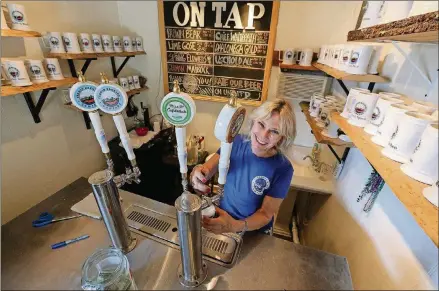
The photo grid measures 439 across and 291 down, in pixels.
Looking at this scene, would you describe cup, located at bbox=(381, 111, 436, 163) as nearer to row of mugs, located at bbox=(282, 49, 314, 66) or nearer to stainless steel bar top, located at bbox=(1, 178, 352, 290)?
stainless steel bar top, located at bbox=(1, 178, 352, 290)

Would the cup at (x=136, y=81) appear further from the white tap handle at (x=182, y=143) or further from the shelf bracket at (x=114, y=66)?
the white tap handle at (x=182, y=143)

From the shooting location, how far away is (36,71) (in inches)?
49.7

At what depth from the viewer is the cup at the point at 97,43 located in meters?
1.64

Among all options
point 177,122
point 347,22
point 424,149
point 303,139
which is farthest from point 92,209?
point 347,22

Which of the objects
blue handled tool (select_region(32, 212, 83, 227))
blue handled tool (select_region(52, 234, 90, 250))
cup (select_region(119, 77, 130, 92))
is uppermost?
cup (select_region(119, 77, 130, 92))

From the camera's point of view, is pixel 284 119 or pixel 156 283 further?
pixel 284 119

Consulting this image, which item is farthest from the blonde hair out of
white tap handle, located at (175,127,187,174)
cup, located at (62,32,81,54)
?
cup, located at (62,32,81,54)

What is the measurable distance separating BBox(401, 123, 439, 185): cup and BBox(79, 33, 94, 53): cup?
78.3 inches

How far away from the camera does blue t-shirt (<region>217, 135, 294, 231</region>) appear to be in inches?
39.4

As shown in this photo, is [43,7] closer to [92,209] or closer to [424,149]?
[92,209]

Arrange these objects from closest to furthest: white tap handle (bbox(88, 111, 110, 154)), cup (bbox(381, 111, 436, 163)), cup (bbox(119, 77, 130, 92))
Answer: cup (bbox(381, 111, 436, 163)), white tap handle (bbox(88, 111, 110, 154)), cup (bbox(119, 77, 130, 92))

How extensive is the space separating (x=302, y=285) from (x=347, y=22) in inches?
73.4

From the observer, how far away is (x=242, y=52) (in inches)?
74.5

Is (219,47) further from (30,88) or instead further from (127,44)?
(30,88)
